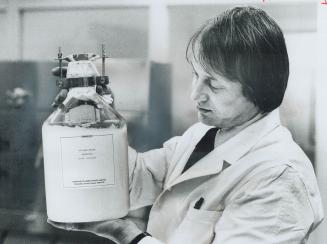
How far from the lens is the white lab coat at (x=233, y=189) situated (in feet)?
3.10

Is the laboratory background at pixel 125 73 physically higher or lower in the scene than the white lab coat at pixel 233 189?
higher

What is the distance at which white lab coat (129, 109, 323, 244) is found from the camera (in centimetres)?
94

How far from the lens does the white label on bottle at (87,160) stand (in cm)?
95

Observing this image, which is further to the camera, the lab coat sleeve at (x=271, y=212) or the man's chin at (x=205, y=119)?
the man's chin at (x=205, y=119)

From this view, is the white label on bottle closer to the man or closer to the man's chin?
the man

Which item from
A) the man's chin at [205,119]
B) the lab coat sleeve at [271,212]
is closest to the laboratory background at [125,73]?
the man's chin at [205,119]

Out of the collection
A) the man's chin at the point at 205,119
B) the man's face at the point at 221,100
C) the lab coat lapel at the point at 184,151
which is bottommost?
the lab coat lapel at the point at 184,151

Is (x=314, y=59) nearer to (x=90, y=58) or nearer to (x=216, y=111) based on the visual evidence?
(x=216, y=111)

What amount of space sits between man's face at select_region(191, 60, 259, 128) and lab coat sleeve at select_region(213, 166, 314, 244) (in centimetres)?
15

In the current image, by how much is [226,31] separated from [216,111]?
19 centimetres

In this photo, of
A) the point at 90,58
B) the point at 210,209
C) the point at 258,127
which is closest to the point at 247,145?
the point at 258,127

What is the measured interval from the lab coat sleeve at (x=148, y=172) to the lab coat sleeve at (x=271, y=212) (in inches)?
8.3

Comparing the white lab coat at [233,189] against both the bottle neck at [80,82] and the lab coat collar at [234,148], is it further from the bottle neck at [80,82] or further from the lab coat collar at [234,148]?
the bottle neck at [80,82]

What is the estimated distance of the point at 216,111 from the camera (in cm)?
103
